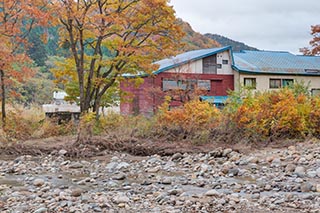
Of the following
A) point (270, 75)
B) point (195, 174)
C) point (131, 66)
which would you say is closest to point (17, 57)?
point (131, 66)

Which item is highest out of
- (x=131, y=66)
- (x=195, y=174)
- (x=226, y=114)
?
(x=131, y=66)

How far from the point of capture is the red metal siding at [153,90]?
70.6 feet

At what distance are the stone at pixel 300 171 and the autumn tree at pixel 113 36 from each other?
803 cm

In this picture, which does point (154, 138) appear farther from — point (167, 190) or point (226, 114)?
point (167, 190)

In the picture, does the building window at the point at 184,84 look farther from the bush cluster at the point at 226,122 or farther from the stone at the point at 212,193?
the stone at the point at 212,193

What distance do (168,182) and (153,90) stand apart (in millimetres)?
14616

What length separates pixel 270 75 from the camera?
28.3m

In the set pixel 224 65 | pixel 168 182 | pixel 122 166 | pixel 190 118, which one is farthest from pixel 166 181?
pixel 224 65

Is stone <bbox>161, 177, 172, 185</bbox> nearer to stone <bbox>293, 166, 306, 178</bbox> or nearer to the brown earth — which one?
stone <bbox>293, 166, 306, 178</bbox>

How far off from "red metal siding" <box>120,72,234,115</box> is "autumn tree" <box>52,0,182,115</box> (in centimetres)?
191

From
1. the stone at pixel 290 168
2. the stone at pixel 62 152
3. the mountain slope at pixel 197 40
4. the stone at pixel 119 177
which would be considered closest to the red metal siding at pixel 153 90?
the stone at pixel 62 152

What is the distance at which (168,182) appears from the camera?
6715 mm

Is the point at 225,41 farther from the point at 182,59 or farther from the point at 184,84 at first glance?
the point at 184,84

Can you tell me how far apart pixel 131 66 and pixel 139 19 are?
1.69m
